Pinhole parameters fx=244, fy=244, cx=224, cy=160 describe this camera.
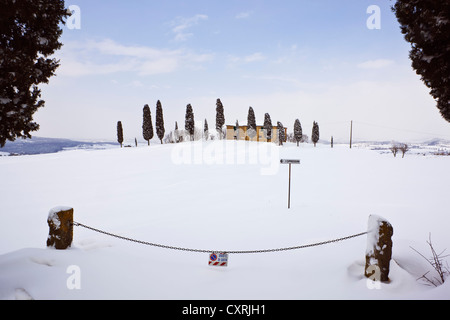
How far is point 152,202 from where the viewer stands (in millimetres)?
11727

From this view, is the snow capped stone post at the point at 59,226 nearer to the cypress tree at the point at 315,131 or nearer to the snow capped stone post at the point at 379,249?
the snow capped stone post at the point at 379,249

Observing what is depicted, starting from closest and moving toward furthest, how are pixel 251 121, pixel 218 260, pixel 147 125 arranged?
pixel 218 260
pixel 147 125
pixel 251 121

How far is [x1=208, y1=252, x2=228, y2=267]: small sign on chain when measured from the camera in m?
4.76

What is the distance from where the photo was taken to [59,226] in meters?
4.81

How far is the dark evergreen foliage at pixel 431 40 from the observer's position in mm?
4793

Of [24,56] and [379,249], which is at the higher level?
[24,56]

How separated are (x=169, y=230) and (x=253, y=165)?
49.8ft

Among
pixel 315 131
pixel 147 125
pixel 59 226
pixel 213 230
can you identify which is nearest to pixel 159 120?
pixel 147 125

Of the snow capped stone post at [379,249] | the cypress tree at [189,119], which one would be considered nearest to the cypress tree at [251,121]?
the cypress tree at [189,119]

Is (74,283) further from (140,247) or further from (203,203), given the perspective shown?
(203,203)

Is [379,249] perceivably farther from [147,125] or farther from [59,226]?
[147,125]

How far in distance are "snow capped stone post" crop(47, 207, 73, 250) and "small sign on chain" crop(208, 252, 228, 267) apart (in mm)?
2931

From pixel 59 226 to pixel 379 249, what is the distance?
5.84 meters
